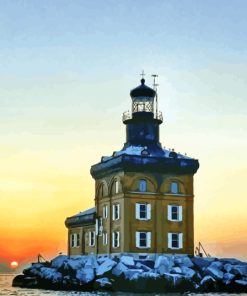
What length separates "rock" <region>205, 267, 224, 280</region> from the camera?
74.6m

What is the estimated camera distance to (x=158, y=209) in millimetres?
79000

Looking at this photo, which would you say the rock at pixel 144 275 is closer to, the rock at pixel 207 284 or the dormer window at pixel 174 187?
the rock at pixel 207 284

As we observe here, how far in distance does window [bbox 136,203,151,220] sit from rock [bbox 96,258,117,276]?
619cm

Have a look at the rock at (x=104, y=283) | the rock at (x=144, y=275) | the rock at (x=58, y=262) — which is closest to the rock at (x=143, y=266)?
the rock at (x=144, y=275)

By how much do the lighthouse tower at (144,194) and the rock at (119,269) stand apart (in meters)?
4.52

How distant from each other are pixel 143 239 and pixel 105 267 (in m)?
6.44

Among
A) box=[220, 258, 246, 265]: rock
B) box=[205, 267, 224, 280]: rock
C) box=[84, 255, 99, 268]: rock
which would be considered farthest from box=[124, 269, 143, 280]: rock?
box=[220, 258, 246, 265]: rock

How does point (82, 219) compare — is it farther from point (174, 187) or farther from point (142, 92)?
point (142, 92)

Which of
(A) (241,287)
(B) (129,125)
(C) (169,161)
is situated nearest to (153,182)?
(C) (169,161)

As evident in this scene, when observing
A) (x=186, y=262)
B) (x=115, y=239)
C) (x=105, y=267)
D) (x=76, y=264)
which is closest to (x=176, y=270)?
(x=186, y=262)

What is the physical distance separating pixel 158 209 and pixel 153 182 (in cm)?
278

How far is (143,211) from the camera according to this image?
257ft

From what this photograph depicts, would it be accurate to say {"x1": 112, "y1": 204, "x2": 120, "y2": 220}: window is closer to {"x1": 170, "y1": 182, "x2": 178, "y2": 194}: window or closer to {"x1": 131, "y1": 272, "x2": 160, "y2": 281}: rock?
{"x1": 170, "y1": 182, "x2": 178, "y2": 194}: window

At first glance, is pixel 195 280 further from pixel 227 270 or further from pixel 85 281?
pixel 85 281
